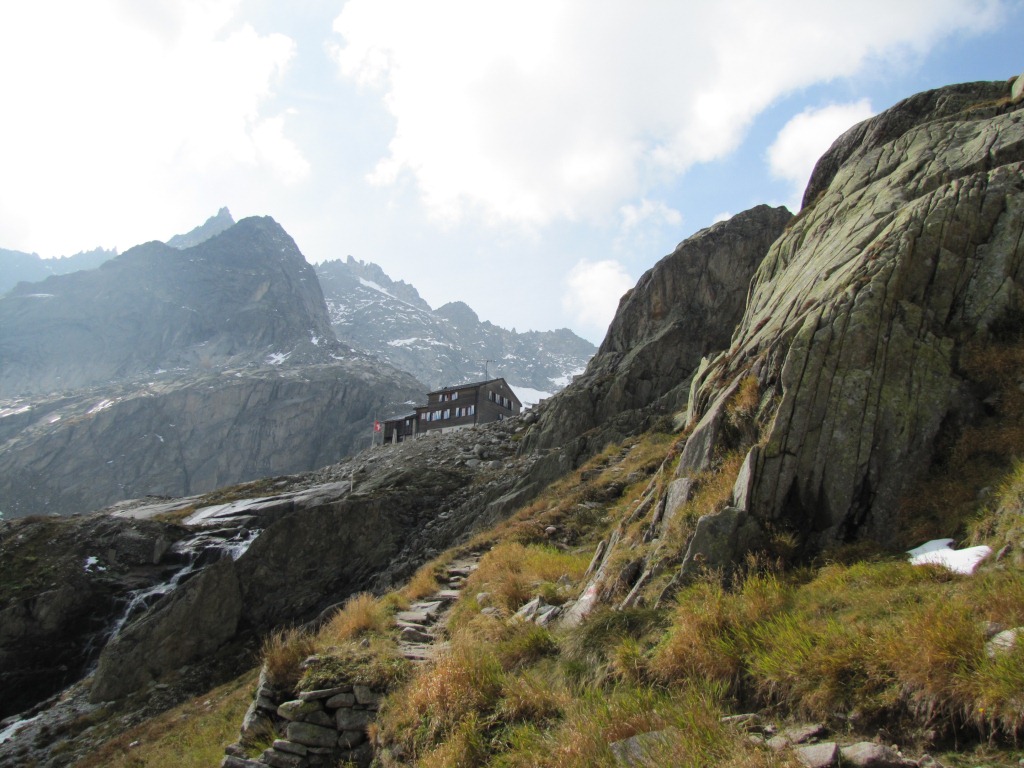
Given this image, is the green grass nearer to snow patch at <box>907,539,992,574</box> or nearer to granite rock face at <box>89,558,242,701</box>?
granite rock face at <box>89,558,242,701</box>

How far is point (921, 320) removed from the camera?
998 cm

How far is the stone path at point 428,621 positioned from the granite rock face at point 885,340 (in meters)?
6.43

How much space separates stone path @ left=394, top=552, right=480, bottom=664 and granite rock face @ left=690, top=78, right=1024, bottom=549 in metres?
Answer: 6.43

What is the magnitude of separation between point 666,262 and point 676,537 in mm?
43114

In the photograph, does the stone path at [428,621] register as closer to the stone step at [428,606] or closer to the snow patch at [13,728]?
the stone step at [428,606]

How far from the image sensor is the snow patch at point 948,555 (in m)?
6.58

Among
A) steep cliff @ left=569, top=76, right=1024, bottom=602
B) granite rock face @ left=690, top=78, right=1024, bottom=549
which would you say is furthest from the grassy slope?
granite rock face @ left=690, top=78, right=1024, bottom=549

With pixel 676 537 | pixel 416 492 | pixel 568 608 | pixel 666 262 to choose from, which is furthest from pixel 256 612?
pixel 666 262

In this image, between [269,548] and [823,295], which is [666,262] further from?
[823,295]

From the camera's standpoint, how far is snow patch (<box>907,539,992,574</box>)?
658cm

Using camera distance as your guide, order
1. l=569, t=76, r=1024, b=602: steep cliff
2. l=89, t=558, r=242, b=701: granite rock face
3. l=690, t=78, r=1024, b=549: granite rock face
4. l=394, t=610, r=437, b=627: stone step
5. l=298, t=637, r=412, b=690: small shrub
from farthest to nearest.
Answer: l=89, t=558, r=242, b=701: granite rock face, l=394, t=610, r=437, b=627: stone step, l=298, t=637, r=412, b=690: small shrub, l=690, t=78, r=1024, b=549: granite rock face, l=569, t=76, r=1024, b=602: steep cliff

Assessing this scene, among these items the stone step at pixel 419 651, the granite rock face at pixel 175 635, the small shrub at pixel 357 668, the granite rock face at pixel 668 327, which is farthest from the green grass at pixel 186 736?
the granite rock face at pixel 668 327

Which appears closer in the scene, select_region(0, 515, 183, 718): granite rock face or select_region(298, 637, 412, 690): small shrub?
select_region(298, 637, 412, 690): small shrub

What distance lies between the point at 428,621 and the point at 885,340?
1084 cm
